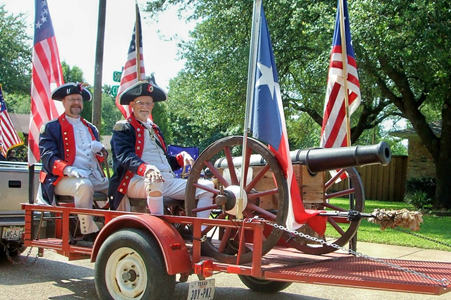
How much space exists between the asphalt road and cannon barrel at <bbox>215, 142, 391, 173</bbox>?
1548mm

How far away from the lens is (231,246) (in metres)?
5.24

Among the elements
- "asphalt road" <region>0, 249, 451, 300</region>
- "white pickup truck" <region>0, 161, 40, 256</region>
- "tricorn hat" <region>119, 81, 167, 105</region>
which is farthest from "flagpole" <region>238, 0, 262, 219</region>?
"white pickup truck" <region>0, 161, 40, 256</region>

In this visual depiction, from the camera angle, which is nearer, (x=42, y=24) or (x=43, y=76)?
(x=43, y=76)

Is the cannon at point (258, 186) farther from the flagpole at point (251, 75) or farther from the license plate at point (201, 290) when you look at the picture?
the license plate at point (201, 290)

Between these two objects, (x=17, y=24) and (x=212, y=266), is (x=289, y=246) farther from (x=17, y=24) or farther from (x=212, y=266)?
(x=17, y=24)

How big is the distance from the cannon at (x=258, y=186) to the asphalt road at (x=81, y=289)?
789 mm

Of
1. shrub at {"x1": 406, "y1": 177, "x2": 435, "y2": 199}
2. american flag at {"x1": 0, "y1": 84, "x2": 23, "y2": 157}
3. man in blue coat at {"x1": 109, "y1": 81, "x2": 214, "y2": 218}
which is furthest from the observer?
shrub at {"x1": 406, "y1": 177, "x2": 435, "y2": 199}

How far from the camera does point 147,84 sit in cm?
584

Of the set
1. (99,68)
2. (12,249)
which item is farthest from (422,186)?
(12,249)

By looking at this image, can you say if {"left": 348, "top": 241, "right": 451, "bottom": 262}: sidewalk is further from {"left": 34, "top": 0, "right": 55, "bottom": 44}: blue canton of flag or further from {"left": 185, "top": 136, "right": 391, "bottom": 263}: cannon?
{"left": 34, "top": 0, "right": 55, "bottom": 44}: blue canton of flag

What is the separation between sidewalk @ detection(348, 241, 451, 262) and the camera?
868cm

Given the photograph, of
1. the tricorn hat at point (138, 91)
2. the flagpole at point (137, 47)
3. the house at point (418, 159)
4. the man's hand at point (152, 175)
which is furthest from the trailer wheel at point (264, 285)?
the house at point (418, 159)

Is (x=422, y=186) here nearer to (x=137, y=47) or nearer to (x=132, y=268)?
(x=137, y=47)

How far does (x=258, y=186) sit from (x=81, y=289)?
236cm
